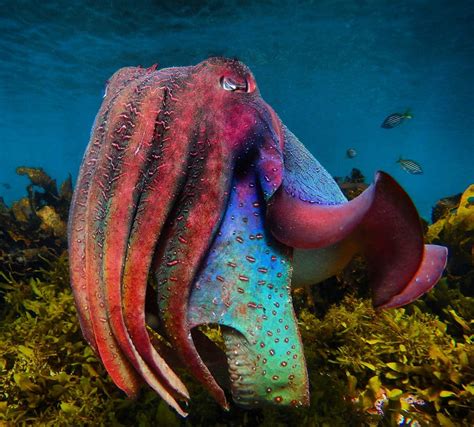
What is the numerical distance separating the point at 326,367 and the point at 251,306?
188 cm

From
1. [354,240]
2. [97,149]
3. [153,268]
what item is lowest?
[153,268]

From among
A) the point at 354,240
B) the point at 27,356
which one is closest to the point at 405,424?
the point at 354,240

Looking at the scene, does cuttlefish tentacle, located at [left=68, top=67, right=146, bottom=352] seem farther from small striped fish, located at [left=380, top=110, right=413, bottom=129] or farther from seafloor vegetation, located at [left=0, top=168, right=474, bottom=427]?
small striped fish, located at [left=380, top=110, right=413, bottom=129]

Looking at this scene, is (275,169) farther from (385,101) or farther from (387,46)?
(385,101)

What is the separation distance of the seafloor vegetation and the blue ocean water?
1288 centimetres

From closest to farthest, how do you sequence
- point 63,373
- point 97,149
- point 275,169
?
1. point 275,169
2. point 97,149
3. point 63,373

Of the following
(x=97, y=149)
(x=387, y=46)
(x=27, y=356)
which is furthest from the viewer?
(x=387, y=46)

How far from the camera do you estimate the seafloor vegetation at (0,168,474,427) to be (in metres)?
2.37

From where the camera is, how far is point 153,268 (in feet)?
5.05

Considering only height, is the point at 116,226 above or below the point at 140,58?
above

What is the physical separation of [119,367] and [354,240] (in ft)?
3.46

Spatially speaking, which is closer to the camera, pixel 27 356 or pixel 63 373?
pixel 63 373

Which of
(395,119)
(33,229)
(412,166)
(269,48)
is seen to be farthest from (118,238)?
(269,48)

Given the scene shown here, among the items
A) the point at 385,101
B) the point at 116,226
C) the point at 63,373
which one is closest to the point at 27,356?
the point at 63,373
